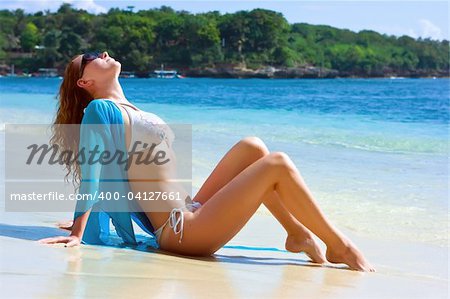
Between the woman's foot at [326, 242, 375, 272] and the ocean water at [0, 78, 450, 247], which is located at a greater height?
the woman's foot at [326, 242, 375, 272]

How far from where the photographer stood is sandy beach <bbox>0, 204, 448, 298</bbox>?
279cm

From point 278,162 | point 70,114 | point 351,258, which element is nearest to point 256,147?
point 278,162

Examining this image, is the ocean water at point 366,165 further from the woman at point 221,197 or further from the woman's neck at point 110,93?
the woman's neck at point 110,93

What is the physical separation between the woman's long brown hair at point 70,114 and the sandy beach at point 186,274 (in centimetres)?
48

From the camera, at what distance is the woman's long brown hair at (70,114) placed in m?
3.81

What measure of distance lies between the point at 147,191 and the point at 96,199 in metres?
0.28

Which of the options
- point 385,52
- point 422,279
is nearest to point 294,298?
point 422,279

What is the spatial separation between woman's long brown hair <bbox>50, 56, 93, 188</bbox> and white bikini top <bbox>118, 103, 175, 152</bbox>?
10.7 inches

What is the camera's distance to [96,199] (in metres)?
3.53

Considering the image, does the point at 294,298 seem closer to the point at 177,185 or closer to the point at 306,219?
the point at 306,219

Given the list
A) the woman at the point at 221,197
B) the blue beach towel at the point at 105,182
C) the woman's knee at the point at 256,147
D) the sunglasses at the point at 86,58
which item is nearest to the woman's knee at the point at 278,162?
the woman at the point at 221,197

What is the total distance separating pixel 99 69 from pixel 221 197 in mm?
937

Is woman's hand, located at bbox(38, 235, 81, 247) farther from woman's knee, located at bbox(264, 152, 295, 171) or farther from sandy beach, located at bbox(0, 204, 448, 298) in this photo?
woman's knee, located at bbox(264, 152, 295, 171)

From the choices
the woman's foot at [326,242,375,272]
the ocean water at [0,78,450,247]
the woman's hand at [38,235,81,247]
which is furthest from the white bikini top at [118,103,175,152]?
the ocean water at [0,78,450,247]
